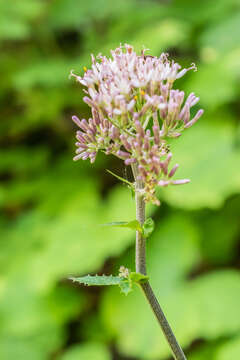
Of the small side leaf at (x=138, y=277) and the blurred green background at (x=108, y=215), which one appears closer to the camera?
the small side leaf at (x=138, y=277)

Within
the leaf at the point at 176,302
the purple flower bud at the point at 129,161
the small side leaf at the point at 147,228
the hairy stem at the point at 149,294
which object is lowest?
the hairy stem at the point at 149,294

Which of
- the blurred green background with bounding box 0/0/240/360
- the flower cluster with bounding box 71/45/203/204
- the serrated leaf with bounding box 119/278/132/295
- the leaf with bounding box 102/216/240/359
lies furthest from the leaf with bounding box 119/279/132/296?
the leaf with bounding box 102/216/240/359

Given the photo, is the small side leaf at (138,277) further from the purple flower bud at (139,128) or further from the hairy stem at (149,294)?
the purple flower bud at (139,128)

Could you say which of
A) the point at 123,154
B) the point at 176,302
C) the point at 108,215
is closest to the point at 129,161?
the point at 123,154

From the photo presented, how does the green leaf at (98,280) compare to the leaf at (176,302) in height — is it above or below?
below

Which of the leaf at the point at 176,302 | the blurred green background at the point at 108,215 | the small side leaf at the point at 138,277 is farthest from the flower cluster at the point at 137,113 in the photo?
the leaf at the point at 176,302

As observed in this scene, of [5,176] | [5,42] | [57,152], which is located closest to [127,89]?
[57,152]

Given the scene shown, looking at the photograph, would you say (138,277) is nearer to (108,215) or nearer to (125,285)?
(125,285)
